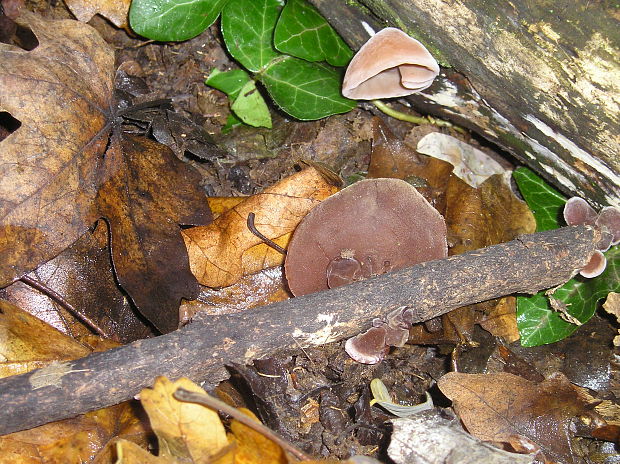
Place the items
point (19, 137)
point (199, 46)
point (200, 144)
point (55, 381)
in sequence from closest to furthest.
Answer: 1. point (55, 381)
2. point (19, 137)
3. point (200, 144)
4. point (199, 46)

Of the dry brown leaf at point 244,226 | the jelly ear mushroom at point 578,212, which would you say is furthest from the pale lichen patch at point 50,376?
the jelly ear mushroom at point 578,212

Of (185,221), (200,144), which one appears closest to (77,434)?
(185,221)

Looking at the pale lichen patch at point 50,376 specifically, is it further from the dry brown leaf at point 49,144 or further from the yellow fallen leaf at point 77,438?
the dry brown leaf at point 49,144

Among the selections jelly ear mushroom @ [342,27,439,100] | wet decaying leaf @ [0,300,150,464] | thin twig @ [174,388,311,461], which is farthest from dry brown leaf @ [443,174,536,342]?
wet decaying leaf @ [0,300,150,464]

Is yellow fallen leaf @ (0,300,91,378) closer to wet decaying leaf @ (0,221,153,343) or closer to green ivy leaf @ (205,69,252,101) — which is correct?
wet decaying leaf @ (0,221,153,343)

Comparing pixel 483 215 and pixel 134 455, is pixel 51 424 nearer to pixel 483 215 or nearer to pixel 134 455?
pixel 134 455

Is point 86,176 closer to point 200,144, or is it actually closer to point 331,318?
point 200,144
